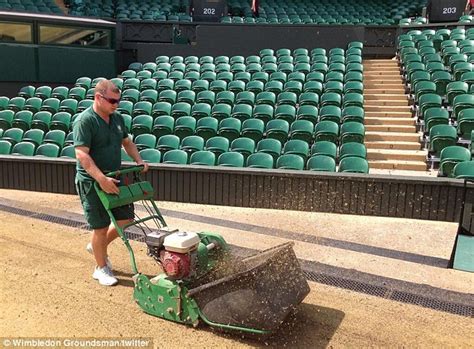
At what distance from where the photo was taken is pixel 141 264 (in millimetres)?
5039

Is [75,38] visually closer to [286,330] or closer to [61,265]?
[61,265]

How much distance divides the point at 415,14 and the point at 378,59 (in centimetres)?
983

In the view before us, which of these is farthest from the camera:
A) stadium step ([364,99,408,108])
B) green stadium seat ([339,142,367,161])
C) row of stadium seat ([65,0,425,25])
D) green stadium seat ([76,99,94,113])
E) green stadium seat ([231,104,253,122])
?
row of stadium seat ([65,0,425,25])

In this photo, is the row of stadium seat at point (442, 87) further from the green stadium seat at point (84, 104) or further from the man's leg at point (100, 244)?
the green stadium seat at point (84, 104)

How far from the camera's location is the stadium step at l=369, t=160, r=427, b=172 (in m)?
9.66

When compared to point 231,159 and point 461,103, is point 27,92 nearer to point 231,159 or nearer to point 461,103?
point 231,159

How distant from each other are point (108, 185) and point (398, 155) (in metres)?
7.89

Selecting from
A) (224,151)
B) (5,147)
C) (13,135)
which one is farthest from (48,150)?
(224,151)

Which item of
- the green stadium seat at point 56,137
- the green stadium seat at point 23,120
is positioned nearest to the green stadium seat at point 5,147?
the green stadium seat at point 56,137

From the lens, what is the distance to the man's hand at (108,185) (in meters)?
3.85

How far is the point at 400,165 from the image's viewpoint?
977cm

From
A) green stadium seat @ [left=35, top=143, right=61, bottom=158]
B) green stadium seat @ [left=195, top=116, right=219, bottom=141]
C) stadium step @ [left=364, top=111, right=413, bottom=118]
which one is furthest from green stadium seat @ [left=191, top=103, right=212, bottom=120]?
stadium step @ [left=364, top=111, right=413, bottom=118]

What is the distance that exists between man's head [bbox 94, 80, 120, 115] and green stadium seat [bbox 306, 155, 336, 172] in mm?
4632

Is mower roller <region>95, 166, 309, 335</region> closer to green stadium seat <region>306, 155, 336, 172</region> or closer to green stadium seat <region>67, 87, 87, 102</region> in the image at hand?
green stadium seat <region>306, 155, 336, 172</region>
